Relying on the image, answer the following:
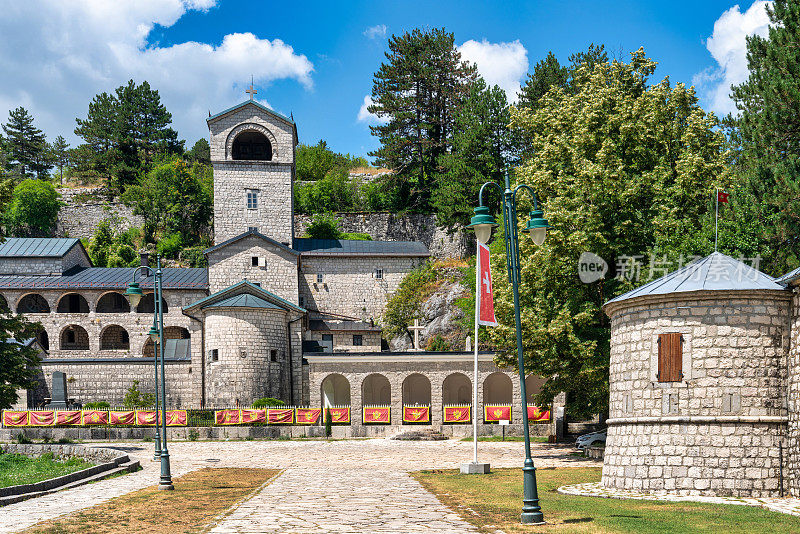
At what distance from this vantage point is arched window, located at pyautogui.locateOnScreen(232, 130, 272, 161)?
2035 inches

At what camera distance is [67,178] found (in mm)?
97875

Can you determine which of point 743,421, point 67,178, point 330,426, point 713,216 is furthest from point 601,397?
point 67,178

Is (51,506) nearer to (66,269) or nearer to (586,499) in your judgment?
(586,499)

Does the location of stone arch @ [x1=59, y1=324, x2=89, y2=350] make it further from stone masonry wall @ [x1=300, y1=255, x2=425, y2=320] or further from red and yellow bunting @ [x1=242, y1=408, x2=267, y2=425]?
red and yellow bunting @ [x1=242, y1=408, x2=267, y2=425]

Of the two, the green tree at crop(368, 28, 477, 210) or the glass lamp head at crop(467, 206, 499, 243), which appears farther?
the green tree at crop(368, 28, 477, 210)

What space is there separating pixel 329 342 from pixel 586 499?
34.0 m

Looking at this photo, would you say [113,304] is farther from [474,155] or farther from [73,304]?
[474,155]

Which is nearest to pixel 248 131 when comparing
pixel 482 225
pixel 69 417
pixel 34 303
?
pixel 34 303

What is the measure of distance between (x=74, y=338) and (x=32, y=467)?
111 ft

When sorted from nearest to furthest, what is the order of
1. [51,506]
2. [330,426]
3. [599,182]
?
[51,506] → [599,182] → [330,426]

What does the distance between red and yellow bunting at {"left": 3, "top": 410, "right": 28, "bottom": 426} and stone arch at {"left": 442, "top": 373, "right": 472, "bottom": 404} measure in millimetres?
22564

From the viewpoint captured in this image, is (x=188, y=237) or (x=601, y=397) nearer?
(x=601, y=397)

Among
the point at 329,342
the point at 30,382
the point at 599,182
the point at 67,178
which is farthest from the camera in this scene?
the point at 67,178

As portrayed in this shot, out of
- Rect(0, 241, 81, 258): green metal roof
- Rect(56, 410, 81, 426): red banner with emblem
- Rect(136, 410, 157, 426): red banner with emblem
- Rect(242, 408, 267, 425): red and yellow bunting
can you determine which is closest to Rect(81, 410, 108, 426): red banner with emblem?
Rect(56, 410, 81, 426): red banner with emblem
